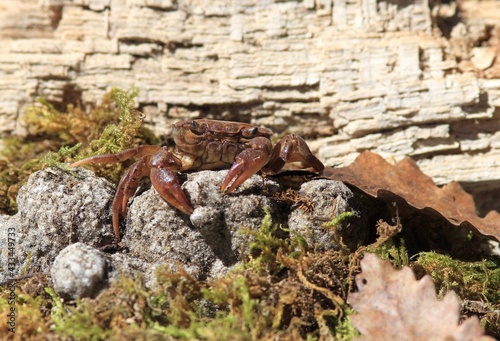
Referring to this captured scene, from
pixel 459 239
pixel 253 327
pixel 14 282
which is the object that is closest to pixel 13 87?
pixel 14 282

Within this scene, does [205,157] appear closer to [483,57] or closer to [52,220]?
[52,220]

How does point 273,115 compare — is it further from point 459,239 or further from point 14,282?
point 14,282

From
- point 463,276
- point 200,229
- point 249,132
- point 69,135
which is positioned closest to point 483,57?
point 463,276

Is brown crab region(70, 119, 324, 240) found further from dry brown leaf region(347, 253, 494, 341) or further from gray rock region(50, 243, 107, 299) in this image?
dry brown leaf region(347, 253, 494, 341)

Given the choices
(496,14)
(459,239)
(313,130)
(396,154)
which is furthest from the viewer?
(496,14)

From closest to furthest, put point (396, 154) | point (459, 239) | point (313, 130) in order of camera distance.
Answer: point (459, 239), point (396, 154), point (313, 130)

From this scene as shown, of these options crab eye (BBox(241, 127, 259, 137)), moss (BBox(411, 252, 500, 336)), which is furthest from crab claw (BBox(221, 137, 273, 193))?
moss (BBox(411, 252, 500, 336))
